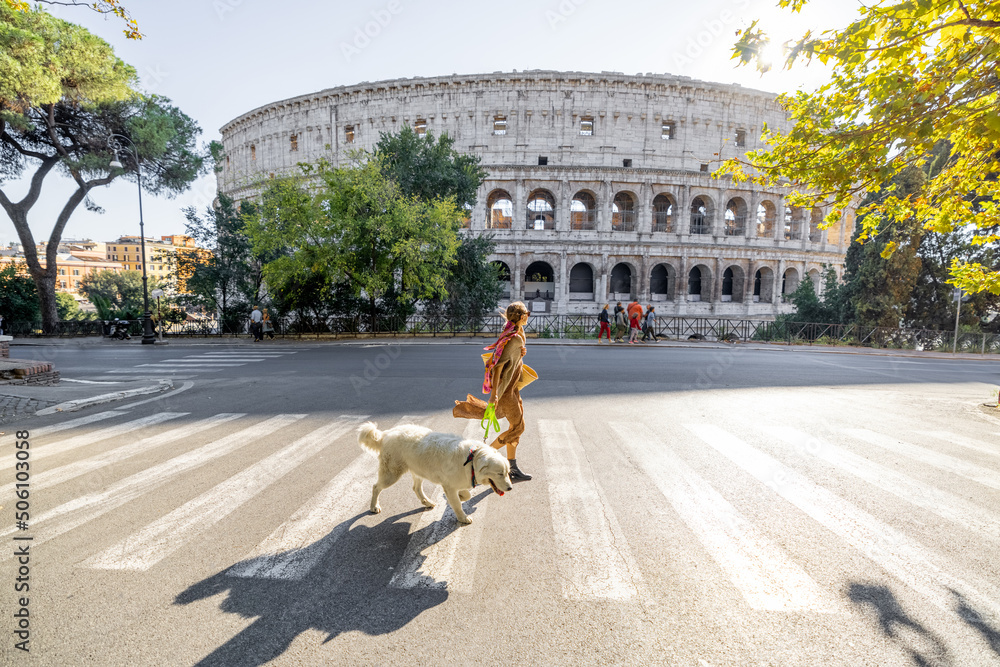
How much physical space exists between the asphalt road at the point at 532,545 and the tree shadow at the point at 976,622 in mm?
14

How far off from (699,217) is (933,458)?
38.1m

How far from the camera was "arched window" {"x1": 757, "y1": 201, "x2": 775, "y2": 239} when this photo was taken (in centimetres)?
3934

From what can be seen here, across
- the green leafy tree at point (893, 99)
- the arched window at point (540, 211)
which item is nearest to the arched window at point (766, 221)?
the arched window at point (540, 211)

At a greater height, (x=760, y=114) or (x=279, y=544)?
(x=760, y=114)

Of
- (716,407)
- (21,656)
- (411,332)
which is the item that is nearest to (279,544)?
(21,656)

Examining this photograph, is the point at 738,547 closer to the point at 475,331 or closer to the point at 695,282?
the point at 475,331

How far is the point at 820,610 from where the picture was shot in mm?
2709

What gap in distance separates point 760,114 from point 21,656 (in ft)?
155

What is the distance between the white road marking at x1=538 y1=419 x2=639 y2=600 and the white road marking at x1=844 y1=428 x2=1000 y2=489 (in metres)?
4.07

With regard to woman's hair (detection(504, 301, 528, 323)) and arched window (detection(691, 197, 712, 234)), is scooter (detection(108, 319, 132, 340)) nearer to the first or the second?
woman's hair (detection(504, 301, 528, 323))

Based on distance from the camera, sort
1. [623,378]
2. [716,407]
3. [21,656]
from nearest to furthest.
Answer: [21,656] → [716,407] → [623,378]

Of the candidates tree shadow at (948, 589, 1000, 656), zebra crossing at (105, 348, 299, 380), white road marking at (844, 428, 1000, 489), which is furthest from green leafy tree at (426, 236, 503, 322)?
tree shadow at (948, 589, 1000, 656)

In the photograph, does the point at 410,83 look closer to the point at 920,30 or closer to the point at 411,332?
the point at 411,332

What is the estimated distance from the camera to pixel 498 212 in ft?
130
